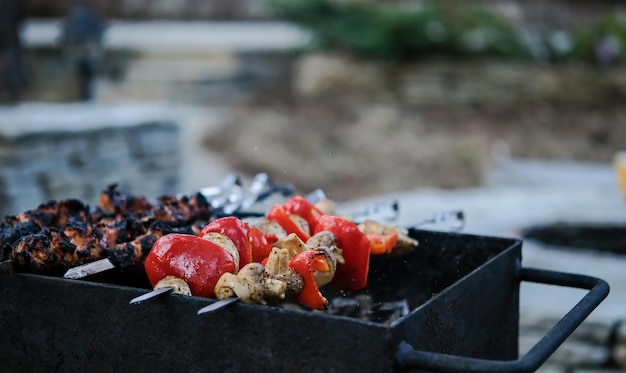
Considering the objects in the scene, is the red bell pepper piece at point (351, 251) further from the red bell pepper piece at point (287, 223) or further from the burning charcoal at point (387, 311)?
the burning charcoal at point (387, 311)

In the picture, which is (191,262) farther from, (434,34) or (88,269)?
(434,34)

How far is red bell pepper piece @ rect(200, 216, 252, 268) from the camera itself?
6.31 ft

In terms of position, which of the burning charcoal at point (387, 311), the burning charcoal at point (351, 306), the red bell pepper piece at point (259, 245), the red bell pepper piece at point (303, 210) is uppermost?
the red bell pepper piece at point (303, 210)

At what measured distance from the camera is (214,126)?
12.4 meters

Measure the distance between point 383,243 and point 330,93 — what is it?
10.7 m

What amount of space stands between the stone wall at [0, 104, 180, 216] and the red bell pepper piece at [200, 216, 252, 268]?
3759 millimetres

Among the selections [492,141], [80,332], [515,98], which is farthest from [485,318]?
[515,98]

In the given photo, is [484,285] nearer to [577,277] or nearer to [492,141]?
[577,277]

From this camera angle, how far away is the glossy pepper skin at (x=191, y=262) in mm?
1798

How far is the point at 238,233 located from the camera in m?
1.93

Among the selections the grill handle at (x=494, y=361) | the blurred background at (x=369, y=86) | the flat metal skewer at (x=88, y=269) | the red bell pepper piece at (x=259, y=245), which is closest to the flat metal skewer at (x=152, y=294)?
the flat metal skewer at (x=88, y=269)

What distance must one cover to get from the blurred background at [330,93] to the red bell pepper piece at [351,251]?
3.73m

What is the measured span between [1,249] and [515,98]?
11261 mm

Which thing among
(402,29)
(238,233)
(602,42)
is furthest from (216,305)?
(602,42)
